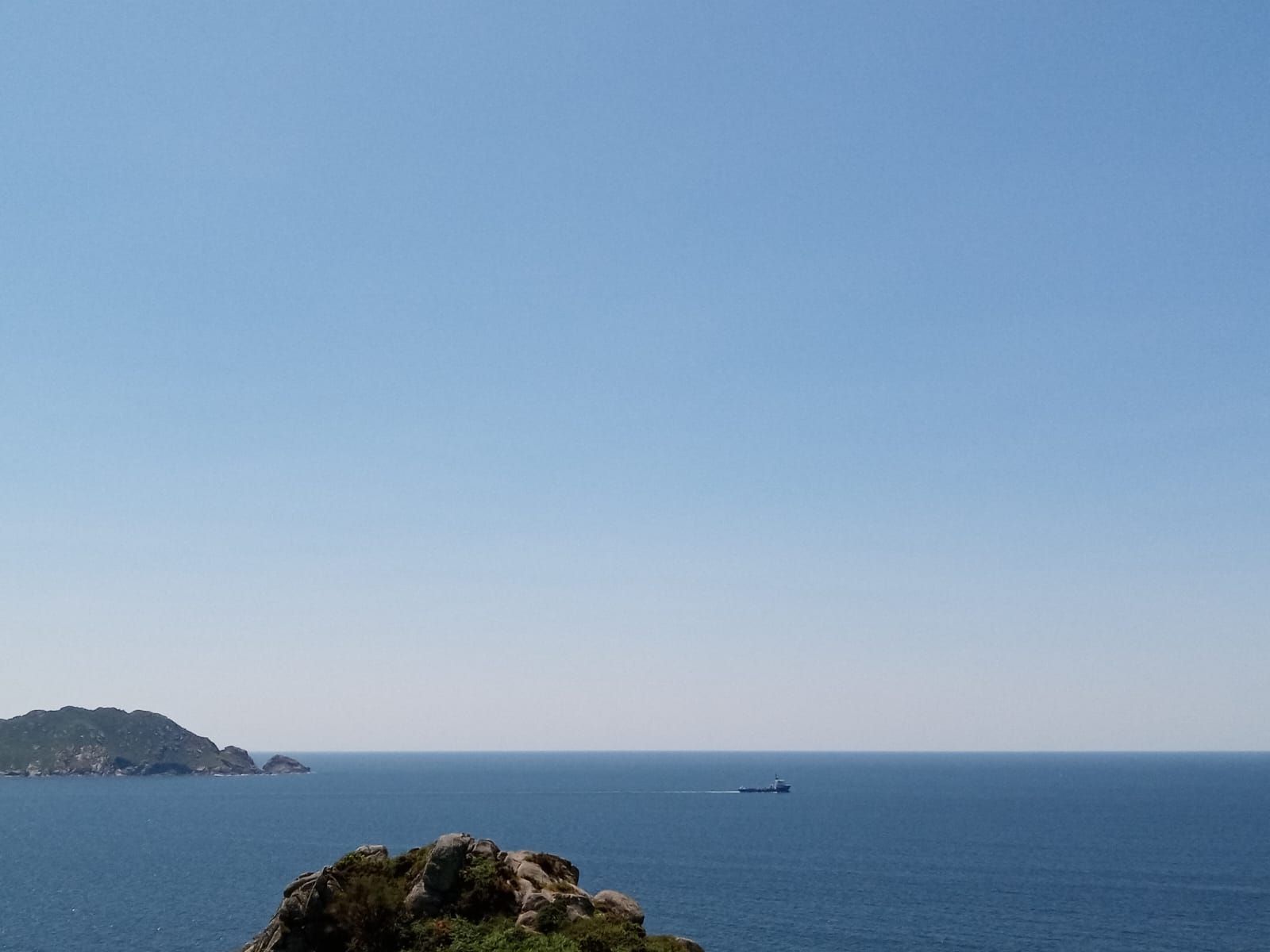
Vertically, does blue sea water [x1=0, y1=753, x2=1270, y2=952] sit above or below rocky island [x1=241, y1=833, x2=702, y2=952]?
below

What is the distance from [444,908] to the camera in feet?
152

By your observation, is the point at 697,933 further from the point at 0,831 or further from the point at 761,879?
the point at 0,831

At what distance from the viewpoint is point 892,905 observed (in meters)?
116

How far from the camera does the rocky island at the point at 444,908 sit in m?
43.6

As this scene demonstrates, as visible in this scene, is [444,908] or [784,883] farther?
[784,883]

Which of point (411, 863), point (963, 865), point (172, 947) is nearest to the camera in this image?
point (411, 863)

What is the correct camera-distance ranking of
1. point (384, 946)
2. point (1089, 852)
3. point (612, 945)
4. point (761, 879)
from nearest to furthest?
point (612, 945), point (384, 946), point (761, 879), point (1089, 852)

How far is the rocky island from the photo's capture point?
1716 inches

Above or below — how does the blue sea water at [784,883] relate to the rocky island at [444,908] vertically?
below

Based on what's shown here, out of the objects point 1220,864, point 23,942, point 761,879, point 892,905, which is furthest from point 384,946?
point 1220,864

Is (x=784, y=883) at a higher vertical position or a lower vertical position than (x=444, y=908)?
lower

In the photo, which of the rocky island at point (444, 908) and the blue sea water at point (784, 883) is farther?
the blue sea water at point (784, 883)

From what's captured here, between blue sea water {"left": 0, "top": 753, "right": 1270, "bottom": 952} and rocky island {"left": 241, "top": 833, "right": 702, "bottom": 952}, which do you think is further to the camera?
blue sea water {"left": 0, "top": 753, "right": 1270, "bottom": 952}

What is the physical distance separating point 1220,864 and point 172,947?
14773cm
